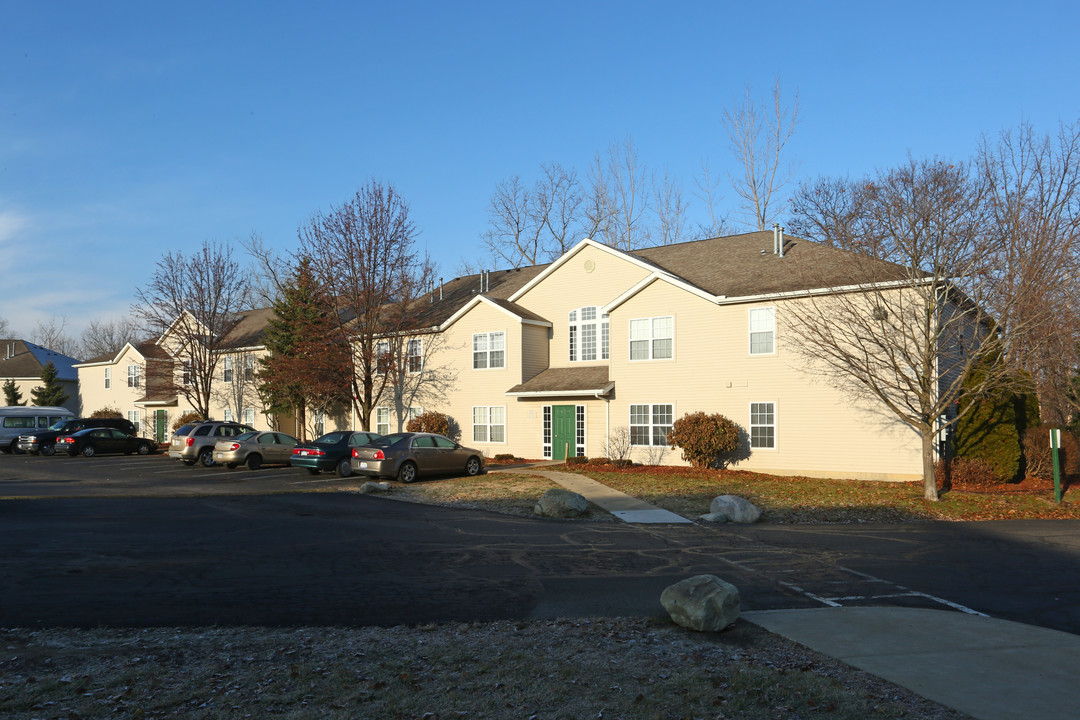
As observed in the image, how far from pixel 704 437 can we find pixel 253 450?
15.7m

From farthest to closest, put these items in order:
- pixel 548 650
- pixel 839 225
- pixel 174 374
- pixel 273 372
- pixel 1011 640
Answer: pixel 174 374 < pixel 273 372 < pixel 839 225 < pixel 1011 640 < pixel 548 650

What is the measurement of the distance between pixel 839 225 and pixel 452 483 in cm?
1250

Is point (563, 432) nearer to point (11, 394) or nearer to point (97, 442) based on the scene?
point (97, 442)

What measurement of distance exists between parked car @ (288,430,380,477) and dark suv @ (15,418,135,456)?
726 inches

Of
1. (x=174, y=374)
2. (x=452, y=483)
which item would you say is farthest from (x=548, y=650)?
(x=174, y=374)

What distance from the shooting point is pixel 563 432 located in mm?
29734

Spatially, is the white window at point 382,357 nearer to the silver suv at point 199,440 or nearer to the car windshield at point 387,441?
the silver suv at point 199,440

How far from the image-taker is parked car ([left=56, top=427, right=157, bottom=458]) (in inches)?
1430

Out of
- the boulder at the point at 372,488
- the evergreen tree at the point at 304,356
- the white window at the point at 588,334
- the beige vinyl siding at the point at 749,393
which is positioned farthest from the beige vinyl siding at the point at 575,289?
the boulder at the point at 372,488

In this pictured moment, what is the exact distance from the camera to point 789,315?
24375 millimetres

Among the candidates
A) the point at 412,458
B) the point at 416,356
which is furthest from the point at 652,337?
the point at 416,356

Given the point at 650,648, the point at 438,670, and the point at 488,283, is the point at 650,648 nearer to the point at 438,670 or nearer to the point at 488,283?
the point at 438,670

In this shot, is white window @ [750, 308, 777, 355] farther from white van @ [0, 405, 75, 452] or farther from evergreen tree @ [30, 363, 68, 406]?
evergreen tree @ [30, 363, 68, 406]

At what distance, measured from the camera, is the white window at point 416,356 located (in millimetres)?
34250
